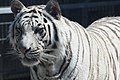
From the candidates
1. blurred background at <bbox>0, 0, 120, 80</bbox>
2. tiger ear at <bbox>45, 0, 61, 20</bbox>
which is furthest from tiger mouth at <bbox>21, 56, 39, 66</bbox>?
blurred background at <bbox>0, 0, 120, 80</bbox>

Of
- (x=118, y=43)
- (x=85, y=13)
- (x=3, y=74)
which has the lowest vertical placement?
(x=3, y=74)

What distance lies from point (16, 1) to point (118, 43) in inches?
35.8

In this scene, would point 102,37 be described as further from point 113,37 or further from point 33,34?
point 33,34

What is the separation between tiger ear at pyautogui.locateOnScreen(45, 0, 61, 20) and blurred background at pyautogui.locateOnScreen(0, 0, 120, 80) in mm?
2114

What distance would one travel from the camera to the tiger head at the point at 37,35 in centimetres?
287

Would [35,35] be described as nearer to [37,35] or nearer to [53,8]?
[37,35]

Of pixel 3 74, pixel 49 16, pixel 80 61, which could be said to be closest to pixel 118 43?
pixel 80 61

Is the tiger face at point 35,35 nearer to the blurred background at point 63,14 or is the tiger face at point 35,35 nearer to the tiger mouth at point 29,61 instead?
the tiger mouth at point 29,61

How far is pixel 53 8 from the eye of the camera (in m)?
2.97

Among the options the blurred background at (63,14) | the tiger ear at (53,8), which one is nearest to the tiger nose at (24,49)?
the tiger ear at (53,8)

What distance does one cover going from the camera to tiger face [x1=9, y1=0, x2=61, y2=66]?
9.41 ft

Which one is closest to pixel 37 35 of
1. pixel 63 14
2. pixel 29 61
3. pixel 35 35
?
pixel 35 35

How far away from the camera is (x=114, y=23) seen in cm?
385

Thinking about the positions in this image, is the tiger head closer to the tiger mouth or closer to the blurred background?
the tiger mouth
